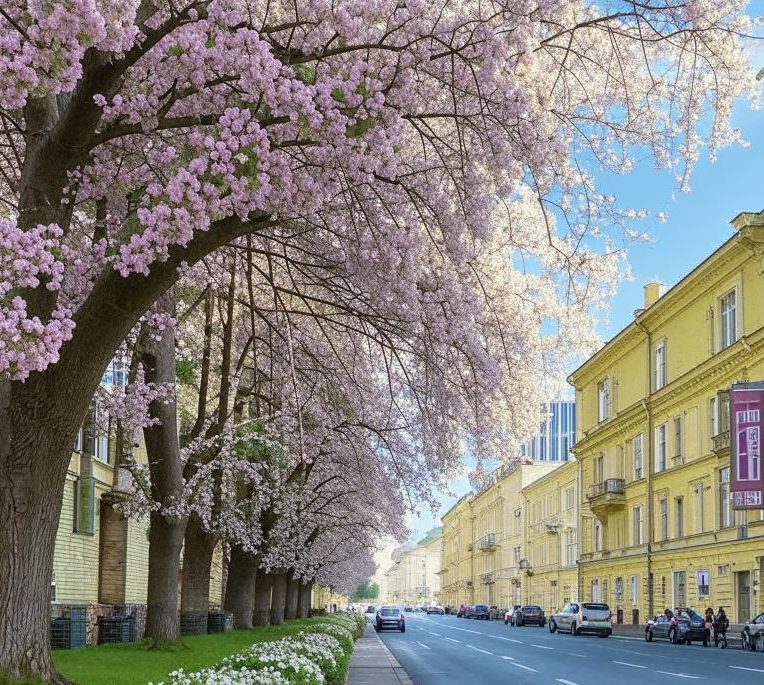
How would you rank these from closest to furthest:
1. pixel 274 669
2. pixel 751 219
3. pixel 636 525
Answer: pixel 274 669
pixel 751 219
pixel 636 525

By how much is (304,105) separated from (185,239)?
1.36m

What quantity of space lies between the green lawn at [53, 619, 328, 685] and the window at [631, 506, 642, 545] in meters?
42.3

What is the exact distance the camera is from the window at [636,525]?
197ft

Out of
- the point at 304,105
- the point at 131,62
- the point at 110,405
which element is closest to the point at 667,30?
the point at 304,105

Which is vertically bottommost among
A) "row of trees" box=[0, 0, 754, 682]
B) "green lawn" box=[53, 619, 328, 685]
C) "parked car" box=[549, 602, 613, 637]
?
"parked car" box=[549, 602, 613, 637]

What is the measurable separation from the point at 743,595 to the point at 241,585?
2391cm

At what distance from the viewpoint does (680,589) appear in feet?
170

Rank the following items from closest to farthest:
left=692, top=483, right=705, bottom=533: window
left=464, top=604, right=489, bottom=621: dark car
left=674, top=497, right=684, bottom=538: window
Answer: left=692, top=483, right=705, bottom=533: window, left=674, top=497, right=684, bottom=538: window, left=464, top=604, right=489, bottom=621: dark car

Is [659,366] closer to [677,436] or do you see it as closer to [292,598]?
[677,436]

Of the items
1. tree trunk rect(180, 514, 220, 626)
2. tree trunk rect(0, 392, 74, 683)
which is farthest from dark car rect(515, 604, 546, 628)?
tree trunk rect(0, 392, 74, 683)

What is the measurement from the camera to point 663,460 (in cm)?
5697

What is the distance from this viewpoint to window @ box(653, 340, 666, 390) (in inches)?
2260

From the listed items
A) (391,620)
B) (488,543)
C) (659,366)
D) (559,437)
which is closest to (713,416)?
(659,366)

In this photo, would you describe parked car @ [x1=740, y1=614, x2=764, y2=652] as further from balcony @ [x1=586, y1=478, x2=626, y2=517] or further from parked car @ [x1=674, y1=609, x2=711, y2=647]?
balcony @ [x1=586, y1=478, x2=626, y2=517]
